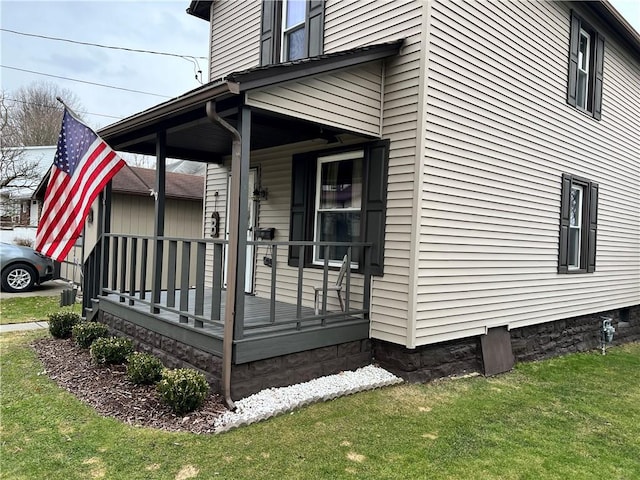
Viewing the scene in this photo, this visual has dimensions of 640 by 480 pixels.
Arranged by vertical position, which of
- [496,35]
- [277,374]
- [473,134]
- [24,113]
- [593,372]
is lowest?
[593,372]

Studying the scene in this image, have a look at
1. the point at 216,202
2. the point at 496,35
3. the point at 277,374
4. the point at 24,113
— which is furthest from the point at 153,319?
the point at 24,113

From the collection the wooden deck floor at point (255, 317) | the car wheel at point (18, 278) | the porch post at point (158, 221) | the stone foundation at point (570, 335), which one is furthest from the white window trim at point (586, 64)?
the car wheel at point (18, 278)

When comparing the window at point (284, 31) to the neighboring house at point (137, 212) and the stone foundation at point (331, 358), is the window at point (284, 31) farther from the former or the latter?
the neighboring house at point (137, 212)

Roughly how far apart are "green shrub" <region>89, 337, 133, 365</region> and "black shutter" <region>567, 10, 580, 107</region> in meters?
7.21

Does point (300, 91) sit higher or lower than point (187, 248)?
higher

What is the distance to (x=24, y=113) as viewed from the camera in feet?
72.4

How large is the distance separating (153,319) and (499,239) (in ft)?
14.2

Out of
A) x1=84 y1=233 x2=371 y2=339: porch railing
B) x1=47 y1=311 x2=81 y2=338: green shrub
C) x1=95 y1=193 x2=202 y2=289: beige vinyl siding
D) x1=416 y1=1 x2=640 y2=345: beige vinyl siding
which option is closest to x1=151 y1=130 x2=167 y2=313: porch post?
x1=84 y1=233 x2=371 y2=339: porch railing

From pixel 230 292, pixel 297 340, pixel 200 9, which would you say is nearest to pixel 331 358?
pixel 297 340

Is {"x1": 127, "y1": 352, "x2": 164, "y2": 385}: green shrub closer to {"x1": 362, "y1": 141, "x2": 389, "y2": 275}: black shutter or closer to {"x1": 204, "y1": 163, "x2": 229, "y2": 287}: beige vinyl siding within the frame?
{"x1": 362, "y1": 141, "x2": 389, "y2": 275}: black shutter

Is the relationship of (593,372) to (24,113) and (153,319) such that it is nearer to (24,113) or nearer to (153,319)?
(153,319)

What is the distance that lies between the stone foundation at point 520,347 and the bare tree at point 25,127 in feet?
61.0

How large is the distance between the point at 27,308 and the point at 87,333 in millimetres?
3896

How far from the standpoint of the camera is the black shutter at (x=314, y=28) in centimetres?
582
